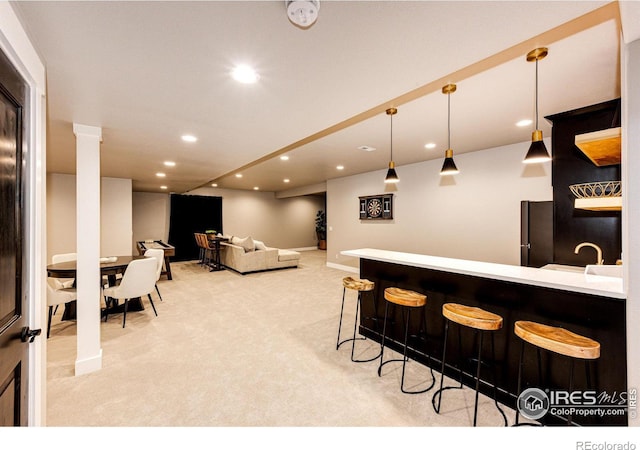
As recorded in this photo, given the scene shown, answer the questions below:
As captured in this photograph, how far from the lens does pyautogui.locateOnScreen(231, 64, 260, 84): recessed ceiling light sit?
169 centimetres

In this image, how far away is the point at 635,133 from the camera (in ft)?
3.77

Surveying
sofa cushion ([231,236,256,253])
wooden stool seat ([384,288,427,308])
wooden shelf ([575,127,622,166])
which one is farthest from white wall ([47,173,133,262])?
wooden shelf ([575,127,622,166])

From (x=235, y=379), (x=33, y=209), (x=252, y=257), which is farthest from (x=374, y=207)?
(x=33, y=209)

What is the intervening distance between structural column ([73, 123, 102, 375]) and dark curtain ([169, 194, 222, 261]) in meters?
6.98

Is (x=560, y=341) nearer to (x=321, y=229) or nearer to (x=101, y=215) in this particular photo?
(x=101, y=215)

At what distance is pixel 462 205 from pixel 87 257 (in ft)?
17.5

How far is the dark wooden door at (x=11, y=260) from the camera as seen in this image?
41.4 inches

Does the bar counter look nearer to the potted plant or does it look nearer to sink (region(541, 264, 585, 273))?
sink (region(541, 264, 585, 273))

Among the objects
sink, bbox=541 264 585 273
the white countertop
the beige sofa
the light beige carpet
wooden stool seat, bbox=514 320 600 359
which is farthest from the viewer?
the beige sofa

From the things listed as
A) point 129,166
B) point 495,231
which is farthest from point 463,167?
point 129,166

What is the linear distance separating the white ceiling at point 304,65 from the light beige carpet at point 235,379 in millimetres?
2340

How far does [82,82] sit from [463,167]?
16.7 ft

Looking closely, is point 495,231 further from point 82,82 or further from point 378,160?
point 82,82

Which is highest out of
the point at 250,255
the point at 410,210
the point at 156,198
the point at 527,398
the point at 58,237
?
the point at 156,198
